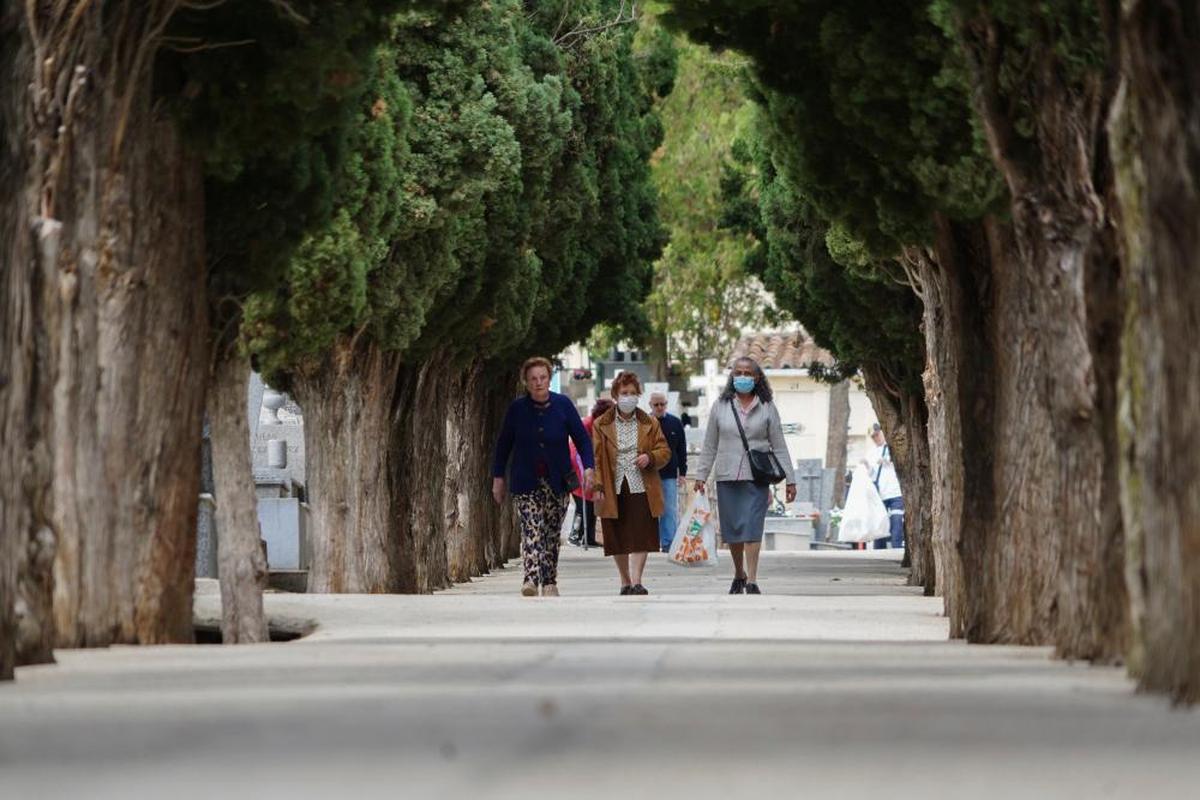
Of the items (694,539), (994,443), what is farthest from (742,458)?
(994,443)

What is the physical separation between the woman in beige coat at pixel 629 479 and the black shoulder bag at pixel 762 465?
0.62 metres

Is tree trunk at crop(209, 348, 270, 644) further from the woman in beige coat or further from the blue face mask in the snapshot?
the blue face mask

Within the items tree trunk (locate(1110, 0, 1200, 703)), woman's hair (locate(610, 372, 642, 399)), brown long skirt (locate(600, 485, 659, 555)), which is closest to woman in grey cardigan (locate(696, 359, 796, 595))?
brown long skirt (locate(600, 485, 659, 555))

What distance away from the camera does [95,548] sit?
44.4 ft

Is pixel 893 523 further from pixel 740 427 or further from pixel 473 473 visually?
pixel 740 427

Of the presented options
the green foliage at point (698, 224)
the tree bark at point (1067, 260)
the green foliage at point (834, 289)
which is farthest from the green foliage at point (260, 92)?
the green foliage at point (698, 224)

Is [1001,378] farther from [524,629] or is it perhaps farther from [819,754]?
[819,754]

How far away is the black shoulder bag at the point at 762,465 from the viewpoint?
21641 mm

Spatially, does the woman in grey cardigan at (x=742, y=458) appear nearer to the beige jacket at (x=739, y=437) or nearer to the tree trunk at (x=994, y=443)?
the beige jacket at (x=739, y=437)

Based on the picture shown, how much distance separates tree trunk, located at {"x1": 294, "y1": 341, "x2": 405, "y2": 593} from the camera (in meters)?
23.4

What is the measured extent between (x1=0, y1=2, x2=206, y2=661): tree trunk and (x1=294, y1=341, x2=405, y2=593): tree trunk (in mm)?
9027

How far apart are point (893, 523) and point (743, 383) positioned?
26548mm

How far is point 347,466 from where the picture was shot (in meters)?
23.4

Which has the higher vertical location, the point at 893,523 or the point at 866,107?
the point at 866,107
